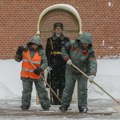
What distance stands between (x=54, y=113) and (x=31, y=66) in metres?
1.11

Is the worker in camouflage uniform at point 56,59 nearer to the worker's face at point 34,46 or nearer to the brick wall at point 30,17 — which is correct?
the worker's face at point 34,46

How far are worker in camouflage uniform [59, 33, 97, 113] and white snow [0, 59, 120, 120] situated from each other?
117 inches

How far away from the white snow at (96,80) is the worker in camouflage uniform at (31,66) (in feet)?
8.09

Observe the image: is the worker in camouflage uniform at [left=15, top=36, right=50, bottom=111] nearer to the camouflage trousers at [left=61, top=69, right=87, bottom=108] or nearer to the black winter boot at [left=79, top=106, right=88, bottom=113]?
the camouflage trousers at [left=61, top=69, right=87, bottom=108]

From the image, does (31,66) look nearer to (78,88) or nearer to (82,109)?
(78,88)

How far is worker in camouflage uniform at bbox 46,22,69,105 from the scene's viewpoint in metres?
11.6

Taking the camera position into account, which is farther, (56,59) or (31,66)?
(56,59)

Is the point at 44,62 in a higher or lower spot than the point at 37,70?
higher

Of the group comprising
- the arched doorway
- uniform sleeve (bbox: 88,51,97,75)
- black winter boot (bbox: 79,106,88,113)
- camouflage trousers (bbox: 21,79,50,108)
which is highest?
the arched doorway

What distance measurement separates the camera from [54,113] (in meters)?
10.3

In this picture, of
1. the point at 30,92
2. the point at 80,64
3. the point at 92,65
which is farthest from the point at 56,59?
the point at 92,65

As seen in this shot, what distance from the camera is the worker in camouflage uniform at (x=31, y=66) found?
35.3 ft

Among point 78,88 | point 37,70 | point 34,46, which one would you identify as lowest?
point 78,88

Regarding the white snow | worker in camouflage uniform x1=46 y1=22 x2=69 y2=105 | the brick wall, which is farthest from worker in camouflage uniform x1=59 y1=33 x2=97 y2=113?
the brick wall
